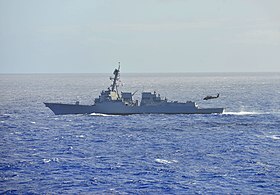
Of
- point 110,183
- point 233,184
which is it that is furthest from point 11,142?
point 233,184

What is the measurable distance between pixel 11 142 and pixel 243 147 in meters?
32.2

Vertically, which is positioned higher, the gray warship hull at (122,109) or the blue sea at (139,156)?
the gray warship hull at (122,109)

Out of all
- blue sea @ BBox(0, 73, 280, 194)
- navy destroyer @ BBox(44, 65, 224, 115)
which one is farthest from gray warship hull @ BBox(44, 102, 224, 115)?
blue sea @ BBox(0, 73, 280, 194)

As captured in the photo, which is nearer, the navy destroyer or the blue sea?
the blue sea

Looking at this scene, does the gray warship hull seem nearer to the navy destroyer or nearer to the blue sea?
the navy destroyer

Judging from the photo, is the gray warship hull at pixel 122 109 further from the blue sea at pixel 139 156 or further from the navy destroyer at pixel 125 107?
the blue sea at pixel 139 156

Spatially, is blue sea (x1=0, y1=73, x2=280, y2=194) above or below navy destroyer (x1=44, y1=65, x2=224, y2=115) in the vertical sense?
below

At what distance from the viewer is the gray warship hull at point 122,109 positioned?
99.8 meters

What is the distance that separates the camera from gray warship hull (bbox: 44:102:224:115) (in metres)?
99.8

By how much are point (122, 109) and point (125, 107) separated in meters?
0.80

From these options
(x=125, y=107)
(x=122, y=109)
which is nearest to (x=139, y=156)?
(x=122, y=109)

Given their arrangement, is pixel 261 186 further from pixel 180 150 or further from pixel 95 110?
pixel 95 110

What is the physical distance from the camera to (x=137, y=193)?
40.2 meters

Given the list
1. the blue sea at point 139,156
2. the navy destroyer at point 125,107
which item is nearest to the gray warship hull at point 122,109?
the navy destroyer at point 125,107
